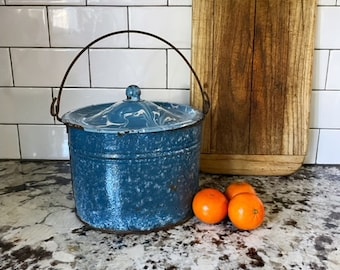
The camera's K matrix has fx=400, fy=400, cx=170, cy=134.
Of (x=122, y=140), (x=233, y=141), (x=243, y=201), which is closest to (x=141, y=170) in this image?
(x=122, y=140)

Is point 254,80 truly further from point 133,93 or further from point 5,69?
point 5,69

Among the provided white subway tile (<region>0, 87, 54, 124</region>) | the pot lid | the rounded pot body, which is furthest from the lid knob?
white subway tile (<region>0, 87, 54, 124</region>)

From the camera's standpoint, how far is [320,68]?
0.91m

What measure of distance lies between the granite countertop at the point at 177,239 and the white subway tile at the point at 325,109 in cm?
18

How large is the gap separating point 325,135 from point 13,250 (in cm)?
72

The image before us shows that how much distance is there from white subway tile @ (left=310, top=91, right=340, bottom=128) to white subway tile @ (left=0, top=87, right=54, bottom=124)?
0.63 metres

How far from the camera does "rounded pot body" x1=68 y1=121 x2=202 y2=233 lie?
62 centimetres

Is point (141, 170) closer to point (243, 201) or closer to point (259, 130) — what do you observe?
point (243, 201)

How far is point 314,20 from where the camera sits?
0.85 m

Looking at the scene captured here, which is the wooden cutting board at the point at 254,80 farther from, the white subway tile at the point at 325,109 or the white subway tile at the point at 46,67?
the white subway tile at the point at 46,67

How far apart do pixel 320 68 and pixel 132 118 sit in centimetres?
50

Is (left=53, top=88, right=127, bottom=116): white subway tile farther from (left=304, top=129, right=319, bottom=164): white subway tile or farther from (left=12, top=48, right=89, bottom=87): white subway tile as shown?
(left=304, top=129, right=319, bottom=164): white subway tile

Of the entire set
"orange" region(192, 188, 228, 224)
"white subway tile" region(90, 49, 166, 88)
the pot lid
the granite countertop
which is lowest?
the granite countertop

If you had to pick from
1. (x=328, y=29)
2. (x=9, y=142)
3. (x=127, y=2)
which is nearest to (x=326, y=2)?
(x=328, y=29)
